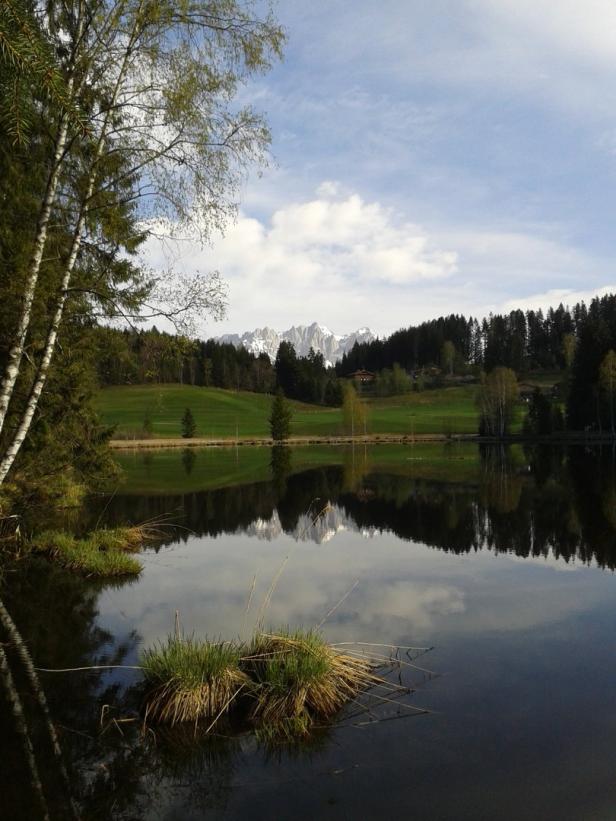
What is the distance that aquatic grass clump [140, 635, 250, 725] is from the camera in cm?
755

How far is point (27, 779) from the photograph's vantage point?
6.10 m

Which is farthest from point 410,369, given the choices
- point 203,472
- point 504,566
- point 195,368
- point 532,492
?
point 504,566

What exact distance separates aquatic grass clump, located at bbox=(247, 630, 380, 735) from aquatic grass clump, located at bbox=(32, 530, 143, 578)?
807cm

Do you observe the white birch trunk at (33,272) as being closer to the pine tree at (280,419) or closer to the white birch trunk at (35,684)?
the white birch trunk at (35,684)

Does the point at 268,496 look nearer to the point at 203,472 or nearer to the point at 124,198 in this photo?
the point at 203,472

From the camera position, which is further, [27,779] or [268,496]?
[268,496]

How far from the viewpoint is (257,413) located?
13800 cm

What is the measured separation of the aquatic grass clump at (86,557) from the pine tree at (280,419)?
72.7 m

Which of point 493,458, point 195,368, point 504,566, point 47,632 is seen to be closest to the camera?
point 47,632

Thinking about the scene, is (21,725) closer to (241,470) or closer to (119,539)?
(119,539)

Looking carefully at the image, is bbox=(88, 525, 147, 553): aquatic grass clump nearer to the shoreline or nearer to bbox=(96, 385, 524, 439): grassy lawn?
the shoreline

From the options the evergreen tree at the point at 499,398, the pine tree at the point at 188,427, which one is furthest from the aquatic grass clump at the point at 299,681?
the evergreen tree at the point at 499,398

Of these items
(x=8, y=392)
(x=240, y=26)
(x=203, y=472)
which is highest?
(x=240, y=26)

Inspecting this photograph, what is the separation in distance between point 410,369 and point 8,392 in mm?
194225
